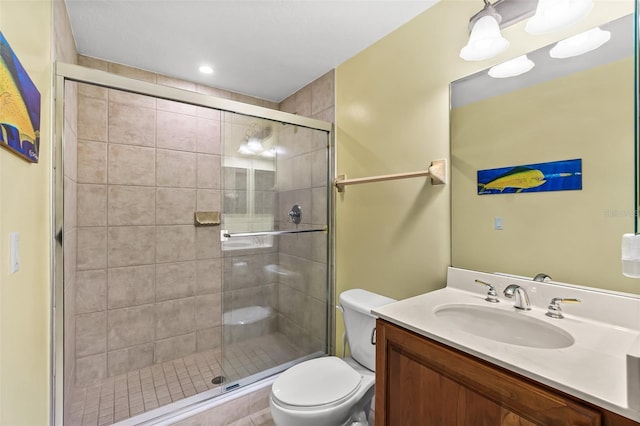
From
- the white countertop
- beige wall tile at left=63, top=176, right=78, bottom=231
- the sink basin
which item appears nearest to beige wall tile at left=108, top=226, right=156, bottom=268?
beige wall tile at left=63, top=176, right=78, bottom=231

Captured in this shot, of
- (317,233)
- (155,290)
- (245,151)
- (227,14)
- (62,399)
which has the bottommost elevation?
(62,399)

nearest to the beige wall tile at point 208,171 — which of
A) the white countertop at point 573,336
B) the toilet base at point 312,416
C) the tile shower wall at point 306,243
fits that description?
the tile shower wall at point 306,243

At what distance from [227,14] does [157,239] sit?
1.69m

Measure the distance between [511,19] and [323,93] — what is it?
1.35 meters

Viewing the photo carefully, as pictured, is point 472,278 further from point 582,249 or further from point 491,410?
point 491,410

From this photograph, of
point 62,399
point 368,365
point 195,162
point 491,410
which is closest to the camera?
point 491,410

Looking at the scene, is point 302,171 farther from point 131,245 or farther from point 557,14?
point 557,14

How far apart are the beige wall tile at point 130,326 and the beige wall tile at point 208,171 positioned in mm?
1090

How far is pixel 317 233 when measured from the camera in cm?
219

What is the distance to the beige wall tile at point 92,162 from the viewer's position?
194 centimetres

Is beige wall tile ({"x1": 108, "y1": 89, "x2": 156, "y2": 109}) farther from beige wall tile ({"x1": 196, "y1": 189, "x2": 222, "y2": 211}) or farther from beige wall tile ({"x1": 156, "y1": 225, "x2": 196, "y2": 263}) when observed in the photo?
beige wall tile ({"x1": 156, "y1": 225, "x2": 196, "y2": 263})

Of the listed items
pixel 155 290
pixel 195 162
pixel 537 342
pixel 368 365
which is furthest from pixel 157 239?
pixel 537 342

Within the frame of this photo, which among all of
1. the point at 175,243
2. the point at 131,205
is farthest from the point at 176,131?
the point at 175,243

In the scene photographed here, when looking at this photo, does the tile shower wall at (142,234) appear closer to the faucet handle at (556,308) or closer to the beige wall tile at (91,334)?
the beige wall tile at (91,334)
